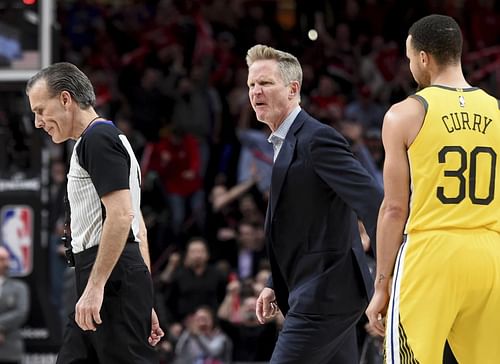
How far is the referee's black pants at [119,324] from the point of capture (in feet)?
18.8

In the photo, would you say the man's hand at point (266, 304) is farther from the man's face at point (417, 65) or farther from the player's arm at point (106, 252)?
the man's face at point (417, 65)

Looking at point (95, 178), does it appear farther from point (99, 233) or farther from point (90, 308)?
point (90, 308)

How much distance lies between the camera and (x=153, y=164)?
15.6 meters

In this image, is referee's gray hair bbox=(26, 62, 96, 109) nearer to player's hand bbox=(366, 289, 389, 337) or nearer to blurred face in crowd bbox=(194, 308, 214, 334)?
player's hand bbox=(366, 289, 389, 337)

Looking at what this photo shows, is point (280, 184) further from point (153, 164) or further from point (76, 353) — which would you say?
point (153, 164)

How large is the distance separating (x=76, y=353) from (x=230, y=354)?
7.08m

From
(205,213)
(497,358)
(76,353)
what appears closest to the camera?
(497,358)

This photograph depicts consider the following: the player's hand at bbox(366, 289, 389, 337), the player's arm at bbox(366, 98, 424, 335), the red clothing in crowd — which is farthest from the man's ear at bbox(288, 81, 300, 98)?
the red clothing in crowd

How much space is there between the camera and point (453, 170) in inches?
214

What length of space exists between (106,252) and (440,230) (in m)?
1.58

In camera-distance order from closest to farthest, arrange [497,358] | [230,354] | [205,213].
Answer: [497,358]
[230,354]
[205,213]

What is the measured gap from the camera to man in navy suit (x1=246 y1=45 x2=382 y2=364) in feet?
19.7

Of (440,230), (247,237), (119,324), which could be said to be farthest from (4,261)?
(440,230)

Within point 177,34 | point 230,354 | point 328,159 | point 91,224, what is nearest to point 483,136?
point 328,159
